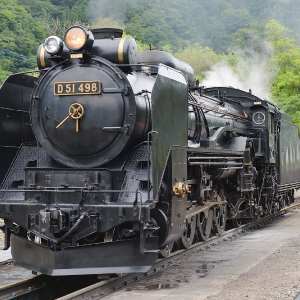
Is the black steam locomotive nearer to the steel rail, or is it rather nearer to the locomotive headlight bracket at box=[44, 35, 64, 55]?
the locomotive headlight bracket at box=[44, 35, 64, 55]

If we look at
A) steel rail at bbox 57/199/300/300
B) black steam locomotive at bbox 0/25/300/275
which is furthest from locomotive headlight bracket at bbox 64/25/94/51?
steel rail at bbox 57/199/300/300

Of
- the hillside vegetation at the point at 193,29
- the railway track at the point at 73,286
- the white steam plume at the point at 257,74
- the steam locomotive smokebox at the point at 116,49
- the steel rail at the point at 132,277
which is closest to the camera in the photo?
the steel rail at the point at 132,277

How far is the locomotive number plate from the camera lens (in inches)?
217

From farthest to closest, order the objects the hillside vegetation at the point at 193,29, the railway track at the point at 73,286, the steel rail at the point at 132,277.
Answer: the hillside vegetation at the point at 193,29 → the railway track at the point at 73,286 → the steel rail at the point at 132,277

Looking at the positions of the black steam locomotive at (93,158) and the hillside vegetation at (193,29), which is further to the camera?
the hillside vegetation at (193,29)

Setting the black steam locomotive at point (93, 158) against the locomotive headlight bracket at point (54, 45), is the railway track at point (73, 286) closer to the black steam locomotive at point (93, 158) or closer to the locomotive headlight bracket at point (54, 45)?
the black steam locomotive at point (93, 158)

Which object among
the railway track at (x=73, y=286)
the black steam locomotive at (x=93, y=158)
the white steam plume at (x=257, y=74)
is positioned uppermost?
the white steam plume at (x=257, y=74)

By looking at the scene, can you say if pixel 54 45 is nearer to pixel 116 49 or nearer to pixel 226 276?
pixel 116 49

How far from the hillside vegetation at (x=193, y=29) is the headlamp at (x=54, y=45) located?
15.1 m

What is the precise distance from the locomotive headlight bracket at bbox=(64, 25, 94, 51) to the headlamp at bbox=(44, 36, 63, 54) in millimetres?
101

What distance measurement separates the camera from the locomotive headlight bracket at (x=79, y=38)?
5.52 meters

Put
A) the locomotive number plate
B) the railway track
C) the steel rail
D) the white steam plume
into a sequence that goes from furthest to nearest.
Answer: the white steam plume
the locomotive number plate
the railway track
the steel rail

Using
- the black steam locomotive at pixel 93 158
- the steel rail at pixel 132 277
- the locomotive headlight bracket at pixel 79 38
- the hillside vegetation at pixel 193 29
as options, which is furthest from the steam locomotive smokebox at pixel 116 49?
the hillside vegetation at pixel 193 29

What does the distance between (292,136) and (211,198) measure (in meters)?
6.88
